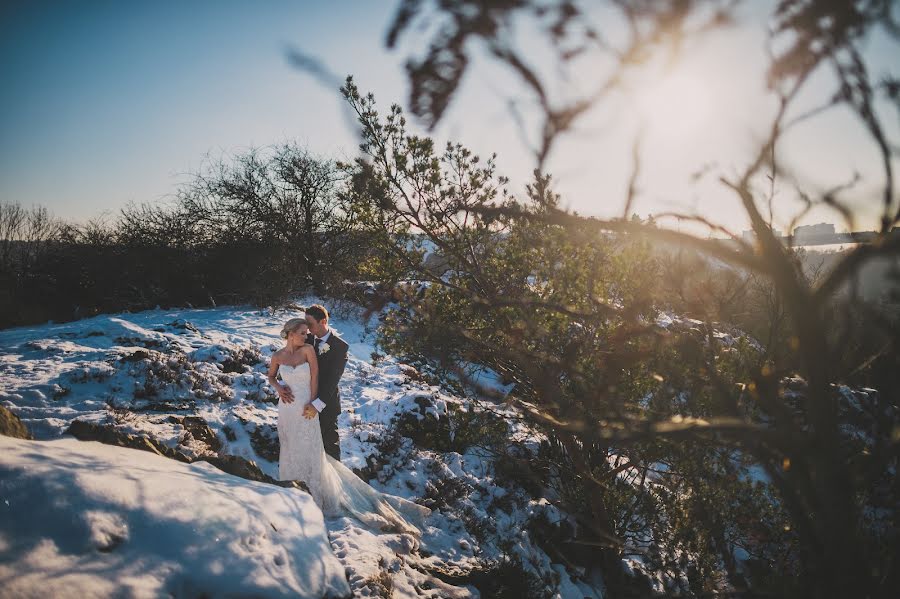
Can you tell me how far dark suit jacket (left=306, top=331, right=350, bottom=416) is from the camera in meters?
5.01

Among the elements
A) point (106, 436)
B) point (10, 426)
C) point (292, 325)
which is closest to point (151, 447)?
point (106, 436)

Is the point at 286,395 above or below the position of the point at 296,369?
below

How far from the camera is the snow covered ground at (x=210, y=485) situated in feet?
6.80

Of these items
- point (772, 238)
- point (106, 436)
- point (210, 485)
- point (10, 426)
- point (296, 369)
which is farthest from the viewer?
point (296, 369)

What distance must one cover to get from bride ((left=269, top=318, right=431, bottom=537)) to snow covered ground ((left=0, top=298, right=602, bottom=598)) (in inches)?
12.4

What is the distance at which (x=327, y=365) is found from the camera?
16.4 feet

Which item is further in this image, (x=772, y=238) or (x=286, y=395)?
(x=286, y=395)

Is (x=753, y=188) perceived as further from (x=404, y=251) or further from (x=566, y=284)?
(x=404, y=251)

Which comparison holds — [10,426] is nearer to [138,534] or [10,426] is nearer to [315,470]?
[138,534]

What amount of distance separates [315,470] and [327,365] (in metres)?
1.22

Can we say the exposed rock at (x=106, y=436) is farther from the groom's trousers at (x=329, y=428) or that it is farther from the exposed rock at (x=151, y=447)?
the groom's trousers at (x=329, y=428)

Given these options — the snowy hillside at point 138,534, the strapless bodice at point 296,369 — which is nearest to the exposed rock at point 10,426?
the snowy hillside at point 138,534

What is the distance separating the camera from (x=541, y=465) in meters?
6.54

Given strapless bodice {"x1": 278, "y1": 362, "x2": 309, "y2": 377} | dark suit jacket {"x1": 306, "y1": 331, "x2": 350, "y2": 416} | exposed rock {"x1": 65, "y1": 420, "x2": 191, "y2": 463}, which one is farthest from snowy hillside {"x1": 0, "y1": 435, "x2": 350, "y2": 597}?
dark suit jacket {"x1": 306, "y1": 331, "x2": 350, "y2": 416}
